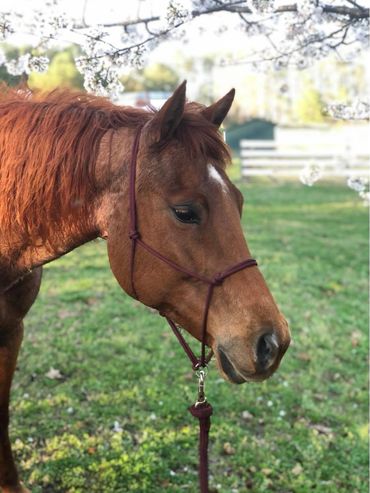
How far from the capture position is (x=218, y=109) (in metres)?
1.91

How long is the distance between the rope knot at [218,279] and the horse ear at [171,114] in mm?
554

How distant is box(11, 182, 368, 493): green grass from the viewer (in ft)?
11.0

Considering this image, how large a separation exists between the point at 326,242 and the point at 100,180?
8426 mm

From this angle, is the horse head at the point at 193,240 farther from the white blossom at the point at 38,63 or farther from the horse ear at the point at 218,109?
the white blossom at the point at 38,63

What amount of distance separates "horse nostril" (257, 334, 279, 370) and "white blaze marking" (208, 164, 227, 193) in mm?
566

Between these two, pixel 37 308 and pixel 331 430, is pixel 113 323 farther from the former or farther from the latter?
pixel 331 430

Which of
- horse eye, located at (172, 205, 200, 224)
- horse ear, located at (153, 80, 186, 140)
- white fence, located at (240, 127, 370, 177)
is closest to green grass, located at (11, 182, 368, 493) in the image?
horse eye, located at (172, 205, 200, 224)

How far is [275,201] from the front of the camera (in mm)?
14031

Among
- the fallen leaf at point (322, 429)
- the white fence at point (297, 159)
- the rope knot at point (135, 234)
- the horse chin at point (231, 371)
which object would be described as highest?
the rope knot at point (135, 234)

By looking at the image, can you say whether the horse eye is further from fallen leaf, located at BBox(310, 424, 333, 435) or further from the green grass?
fallen leaf, located at BBox(310, 424, 333, 435)

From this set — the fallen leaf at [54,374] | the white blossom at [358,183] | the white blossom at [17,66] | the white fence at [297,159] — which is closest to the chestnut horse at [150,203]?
the white blossom at [17,66]

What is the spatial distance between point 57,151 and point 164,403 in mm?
2850

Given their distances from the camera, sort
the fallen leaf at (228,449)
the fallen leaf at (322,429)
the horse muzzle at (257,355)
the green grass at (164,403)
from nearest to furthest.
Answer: the horse muzzle at (257,355) → the green grass at (164,403) → the fallen leaf at (228,449) → the fallen leaf at (322,429)

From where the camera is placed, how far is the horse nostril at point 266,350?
1656 millimetres
